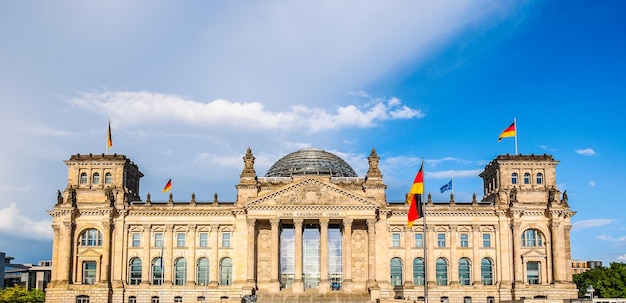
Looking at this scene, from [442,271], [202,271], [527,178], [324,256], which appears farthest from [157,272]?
[527,178]

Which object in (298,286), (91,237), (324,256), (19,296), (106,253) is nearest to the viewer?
(298,286)

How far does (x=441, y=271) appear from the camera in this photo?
98250 mm

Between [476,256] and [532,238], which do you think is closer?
[476,256]

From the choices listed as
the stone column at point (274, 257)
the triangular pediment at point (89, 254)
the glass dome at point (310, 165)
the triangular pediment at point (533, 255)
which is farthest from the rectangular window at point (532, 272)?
the triangular pediment at point (89, 254)

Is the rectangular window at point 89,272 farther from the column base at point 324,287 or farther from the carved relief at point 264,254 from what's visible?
the column base at point 324,287

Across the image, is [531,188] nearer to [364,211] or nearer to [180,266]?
[364,211]

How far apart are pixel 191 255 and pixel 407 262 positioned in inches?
1169

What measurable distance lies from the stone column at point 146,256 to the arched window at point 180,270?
3.52 meters

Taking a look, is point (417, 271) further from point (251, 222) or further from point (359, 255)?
point (251, 222)

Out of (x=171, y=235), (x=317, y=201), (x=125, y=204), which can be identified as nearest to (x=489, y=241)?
(x=317, y=201)

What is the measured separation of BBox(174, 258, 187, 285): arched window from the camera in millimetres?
98188

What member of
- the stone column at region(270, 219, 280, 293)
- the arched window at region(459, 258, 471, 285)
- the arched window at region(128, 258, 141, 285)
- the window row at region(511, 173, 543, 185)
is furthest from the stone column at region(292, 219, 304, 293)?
the window row at region(511, 173, 543, 185)

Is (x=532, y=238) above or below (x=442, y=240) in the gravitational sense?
above

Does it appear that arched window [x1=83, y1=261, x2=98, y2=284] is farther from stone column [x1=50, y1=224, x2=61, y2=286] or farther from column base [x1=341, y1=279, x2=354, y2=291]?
column base [x1=341, y1=279, x2=354, y2=291]
